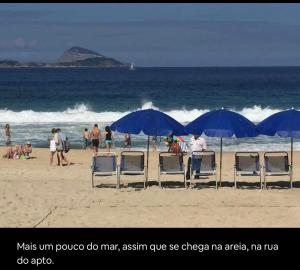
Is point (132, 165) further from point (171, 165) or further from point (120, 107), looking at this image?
point (120, 107)

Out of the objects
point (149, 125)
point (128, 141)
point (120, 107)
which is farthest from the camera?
point (120, 107)

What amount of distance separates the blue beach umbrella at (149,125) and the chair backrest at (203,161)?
2.40 ft

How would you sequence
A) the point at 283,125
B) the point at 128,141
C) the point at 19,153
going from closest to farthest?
the point at 283,125, the point at 19,153, the point at 128,141

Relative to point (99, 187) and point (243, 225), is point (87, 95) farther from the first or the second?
point (243, 225)

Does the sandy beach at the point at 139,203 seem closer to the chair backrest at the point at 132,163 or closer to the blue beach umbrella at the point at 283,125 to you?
the chair backrest at the point at 132,163

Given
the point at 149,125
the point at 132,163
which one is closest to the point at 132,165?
the point at 132,163

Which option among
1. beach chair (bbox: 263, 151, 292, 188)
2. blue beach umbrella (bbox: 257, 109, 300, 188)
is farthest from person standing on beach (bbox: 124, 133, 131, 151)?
blue beach umbrella (bbox: 257, 109, 300, 188)

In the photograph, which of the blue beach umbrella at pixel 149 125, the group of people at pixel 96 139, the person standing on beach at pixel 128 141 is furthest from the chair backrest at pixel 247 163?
the person standing on beach at pixel 128 141

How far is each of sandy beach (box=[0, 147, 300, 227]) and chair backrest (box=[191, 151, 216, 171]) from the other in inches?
18.2

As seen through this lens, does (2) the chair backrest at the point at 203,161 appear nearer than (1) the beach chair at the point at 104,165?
No

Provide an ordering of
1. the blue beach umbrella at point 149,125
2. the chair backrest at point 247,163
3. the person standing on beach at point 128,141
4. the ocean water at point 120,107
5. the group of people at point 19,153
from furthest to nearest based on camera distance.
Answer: the ocean water at point 120,107
the person standing on beach at point 128,141
the group of people at point 19,153
the chair backrest at point 247,163
the blue beach umbrella at point 149,125

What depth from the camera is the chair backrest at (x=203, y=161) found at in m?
13.2

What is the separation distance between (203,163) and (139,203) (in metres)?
2.12

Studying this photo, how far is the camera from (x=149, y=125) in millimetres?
12789
